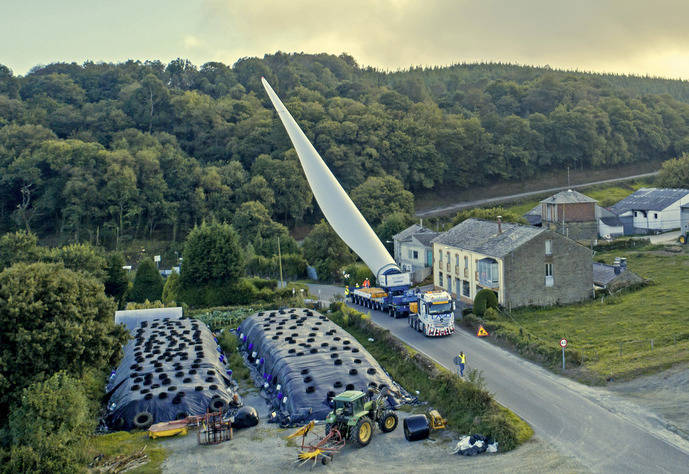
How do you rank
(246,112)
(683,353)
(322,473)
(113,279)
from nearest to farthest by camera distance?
(322,473)
(683,353)
(113,279)
(246,112)

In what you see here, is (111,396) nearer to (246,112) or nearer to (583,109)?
(246,112)

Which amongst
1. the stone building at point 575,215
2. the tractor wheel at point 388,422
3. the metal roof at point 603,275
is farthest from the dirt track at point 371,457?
the stone building at point 575,215

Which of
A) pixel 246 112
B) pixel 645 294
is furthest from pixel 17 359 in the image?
pixel 246 112

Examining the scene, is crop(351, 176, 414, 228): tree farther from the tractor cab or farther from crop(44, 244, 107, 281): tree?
the tractor cab

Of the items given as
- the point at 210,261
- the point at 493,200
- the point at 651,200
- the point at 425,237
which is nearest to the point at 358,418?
the point at 210,261

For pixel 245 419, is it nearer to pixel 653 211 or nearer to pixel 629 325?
pixel 629 325
